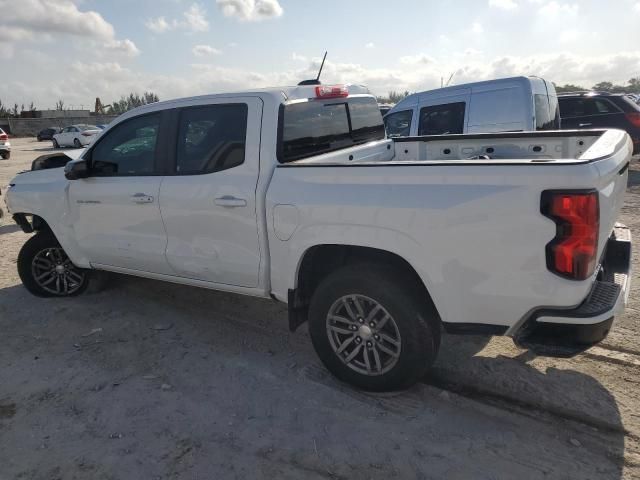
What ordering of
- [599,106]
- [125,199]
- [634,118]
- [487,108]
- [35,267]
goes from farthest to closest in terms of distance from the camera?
1. [599,106]
2. [634,118]
3. [487,108]
4. [35,267]
5. [125,199]

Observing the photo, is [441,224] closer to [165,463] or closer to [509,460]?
[509,460]

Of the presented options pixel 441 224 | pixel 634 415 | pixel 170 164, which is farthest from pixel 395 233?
pixel 170 164

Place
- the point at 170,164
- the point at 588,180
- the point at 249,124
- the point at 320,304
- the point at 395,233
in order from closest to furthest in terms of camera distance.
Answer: the point at 588,180, the point at 395,233, the point at 320,304, the point at 249,124, the point at 170,164

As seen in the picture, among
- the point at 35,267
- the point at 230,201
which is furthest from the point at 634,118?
the point at 35,267

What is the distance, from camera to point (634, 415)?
2.77 m

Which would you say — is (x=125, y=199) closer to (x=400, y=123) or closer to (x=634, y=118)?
(x=400, y=123)

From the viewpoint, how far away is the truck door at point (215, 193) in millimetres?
3332

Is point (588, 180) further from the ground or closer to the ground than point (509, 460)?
further from the ground

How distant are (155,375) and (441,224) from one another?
231 centimetres

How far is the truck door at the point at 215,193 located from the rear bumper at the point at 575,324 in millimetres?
1783

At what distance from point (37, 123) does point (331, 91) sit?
48952 mm

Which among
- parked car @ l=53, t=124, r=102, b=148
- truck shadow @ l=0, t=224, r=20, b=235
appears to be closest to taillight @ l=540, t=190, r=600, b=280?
truck shadow @ l=0, t=224, r=20, b=235

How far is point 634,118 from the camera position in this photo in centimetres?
1063

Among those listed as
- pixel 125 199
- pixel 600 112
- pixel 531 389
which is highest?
pixel 600 112
